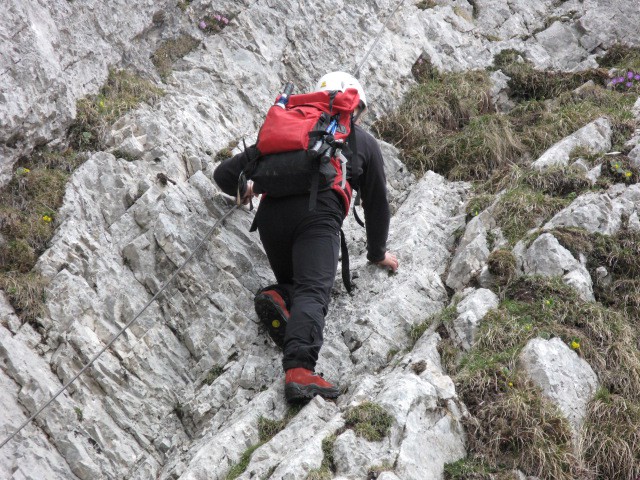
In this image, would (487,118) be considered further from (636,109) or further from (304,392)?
(304,392)

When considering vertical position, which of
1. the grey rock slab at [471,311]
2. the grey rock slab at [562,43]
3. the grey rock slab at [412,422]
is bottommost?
the grey rock slab at [562,43]

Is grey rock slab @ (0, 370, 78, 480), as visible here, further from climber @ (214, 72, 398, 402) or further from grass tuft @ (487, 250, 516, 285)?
grass tuft @ (487, 250, 516, 285)

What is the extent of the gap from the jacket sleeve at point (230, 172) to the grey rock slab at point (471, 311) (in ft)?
9.91

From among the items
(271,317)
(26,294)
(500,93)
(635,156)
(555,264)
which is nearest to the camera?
(26,294)

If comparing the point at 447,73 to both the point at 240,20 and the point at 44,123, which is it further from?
the point at 44,123

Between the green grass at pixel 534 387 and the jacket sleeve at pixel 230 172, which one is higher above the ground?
the jacket sleeve at pixel 230 172

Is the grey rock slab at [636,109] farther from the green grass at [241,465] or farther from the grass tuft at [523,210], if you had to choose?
the green grass at [241,465]

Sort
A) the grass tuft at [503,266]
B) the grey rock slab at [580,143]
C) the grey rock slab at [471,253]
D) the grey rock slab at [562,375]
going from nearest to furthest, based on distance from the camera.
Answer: the grey rock slab at [562,375] → the grass tuft at [503,266] → the grey rock slab at [471,253] → the grey rock slab at [580,143]

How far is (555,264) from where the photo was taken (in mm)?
7816

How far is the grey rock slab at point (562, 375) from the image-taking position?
641 cm

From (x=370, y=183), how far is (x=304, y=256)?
1436 millimetres

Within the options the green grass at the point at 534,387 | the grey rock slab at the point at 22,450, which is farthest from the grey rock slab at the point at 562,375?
the grey rock slab at the point at 22,450

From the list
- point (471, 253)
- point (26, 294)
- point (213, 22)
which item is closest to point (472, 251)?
point (471, 253)

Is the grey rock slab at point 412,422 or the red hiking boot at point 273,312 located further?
the red hiking boot at point 273,312
